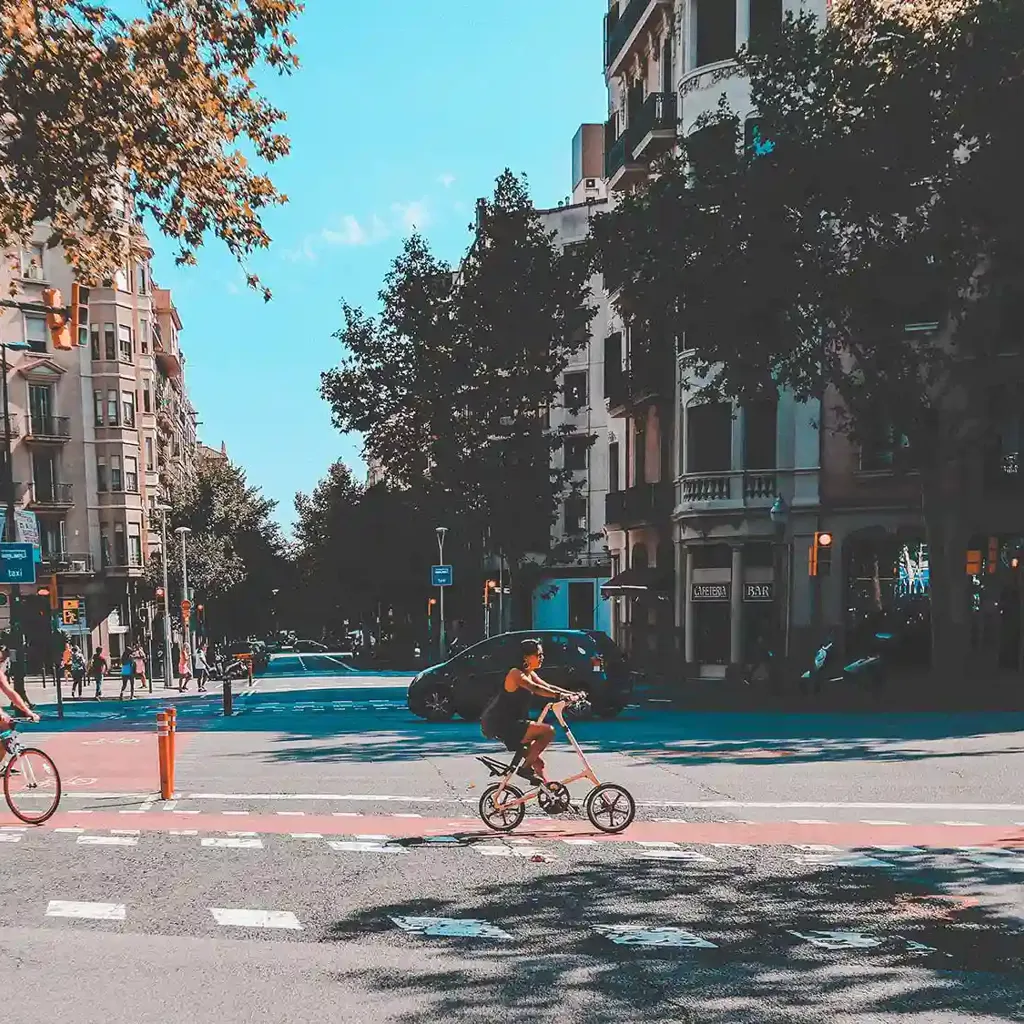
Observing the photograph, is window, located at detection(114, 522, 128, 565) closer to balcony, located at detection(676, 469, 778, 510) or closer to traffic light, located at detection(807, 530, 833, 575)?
balcony, located at detection(676, 469, 778, 510)

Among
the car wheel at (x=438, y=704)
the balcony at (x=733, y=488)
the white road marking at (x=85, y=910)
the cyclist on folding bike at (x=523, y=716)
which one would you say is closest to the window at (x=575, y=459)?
the balcony at (x=733, y=488)

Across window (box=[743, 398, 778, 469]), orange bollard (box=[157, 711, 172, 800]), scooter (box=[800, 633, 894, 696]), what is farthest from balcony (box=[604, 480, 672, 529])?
orange bollard (box=[157, 711, 172, 800])

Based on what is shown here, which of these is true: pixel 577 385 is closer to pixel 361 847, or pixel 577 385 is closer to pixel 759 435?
pixel 759 435

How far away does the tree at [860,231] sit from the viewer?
24.9 meters

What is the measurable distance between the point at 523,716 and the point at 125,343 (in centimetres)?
5774

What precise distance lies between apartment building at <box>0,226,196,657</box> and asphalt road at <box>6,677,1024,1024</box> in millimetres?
46672

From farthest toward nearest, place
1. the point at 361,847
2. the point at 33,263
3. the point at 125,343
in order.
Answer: the point at 125,343 → the point at 33,263 → the point at 361,847

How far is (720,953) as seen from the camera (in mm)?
7238

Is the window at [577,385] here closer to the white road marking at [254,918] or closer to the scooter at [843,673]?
the scooter at [843,673]

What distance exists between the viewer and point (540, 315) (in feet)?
143

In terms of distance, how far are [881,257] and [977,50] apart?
438 cm

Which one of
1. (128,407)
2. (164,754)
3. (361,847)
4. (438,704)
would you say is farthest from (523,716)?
Answer: (128,407)

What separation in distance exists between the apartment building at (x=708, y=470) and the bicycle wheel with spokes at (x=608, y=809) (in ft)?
71.4

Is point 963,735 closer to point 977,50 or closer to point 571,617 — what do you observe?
point 977,50
